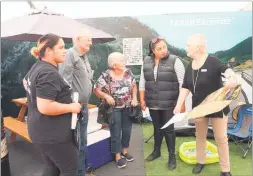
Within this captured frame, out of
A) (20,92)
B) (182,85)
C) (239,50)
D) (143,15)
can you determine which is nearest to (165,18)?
(143,15)

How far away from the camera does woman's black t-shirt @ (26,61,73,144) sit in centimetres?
157

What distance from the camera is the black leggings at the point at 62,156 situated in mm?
1663

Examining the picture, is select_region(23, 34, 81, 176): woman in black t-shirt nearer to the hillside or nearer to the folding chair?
the folding chair

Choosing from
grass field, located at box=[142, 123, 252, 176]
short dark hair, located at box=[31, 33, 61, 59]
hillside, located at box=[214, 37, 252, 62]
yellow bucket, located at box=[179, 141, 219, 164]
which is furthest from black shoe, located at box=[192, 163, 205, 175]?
hillside, located at box=[214, 37, 252, 62]

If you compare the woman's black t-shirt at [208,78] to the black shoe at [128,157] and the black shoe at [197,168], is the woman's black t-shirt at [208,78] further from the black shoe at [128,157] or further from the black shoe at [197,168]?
the black shoe at [128,157]

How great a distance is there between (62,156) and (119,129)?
1450 mm

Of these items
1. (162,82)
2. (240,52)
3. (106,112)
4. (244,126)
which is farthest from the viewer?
(240,52)

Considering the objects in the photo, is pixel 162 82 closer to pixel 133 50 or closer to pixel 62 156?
pixel 62 156

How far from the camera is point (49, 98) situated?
1.56 m

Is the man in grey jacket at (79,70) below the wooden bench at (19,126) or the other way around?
the other way around

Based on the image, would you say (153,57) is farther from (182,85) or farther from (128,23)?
(128,23)

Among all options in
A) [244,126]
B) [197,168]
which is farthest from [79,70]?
[244,126]

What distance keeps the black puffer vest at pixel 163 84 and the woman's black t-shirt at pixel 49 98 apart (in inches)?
53.9

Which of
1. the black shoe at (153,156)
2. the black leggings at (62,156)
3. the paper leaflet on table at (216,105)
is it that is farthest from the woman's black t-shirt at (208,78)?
the black leggings at (62,156)
